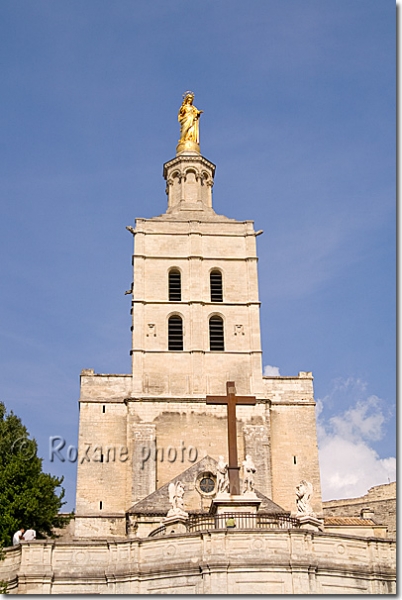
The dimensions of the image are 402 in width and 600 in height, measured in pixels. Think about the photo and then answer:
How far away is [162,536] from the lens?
2348 centimetres

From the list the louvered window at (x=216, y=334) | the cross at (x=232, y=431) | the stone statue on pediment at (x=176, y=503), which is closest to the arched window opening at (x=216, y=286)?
the louvered window at (x=216, y=334)

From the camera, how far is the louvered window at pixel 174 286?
140ft

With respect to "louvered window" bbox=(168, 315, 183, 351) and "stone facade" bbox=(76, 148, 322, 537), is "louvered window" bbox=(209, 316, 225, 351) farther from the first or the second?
"louvered window" bbox=(168, 315, 183, 351)

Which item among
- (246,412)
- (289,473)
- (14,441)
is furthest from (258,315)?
(14,441)

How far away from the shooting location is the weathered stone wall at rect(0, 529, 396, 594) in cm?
2250

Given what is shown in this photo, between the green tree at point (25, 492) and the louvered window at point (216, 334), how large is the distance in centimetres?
1261

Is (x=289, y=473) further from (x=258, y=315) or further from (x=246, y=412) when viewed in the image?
(x=258, y=315)

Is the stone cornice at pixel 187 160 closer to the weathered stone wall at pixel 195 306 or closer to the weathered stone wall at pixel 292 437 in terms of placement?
the weathered stone wall at pixel 195 306

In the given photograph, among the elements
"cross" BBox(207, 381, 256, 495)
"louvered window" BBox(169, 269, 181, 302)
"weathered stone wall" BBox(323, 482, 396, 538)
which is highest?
"louvered window" BBox(169, 269, 181, 302)

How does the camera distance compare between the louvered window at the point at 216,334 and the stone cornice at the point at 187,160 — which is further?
the stone cornice at the point at 187,160

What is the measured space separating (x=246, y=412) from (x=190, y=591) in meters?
17.1

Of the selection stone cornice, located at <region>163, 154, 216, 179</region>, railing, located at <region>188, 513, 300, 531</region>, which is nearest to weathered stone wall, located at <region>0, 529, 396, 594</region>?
railing, located at <region>188, 513, 300, 531</region>

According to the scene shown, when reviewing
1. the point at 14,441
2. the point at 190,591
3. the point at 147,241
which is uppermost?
the point at 147,241

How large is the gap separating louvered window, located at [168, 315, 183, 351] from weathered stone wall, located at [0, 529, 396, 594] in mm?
17877
